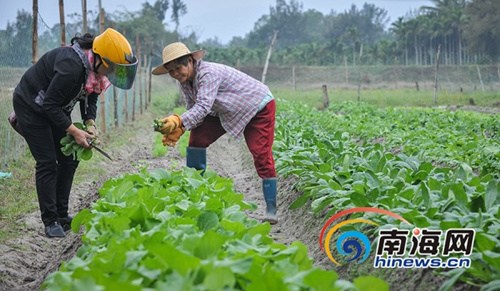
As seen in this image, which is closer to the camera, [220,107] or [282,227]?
[220,107]

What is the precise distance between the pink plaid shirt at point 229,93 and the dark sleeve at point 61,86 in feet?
3.18

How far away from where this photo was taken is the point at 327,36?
102688mm

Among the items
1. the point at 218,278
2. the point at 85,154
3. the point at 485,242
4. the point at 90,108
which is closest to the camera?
the point at 218,278

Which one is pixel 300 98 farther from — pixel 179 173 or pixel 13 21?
pixel 179 173

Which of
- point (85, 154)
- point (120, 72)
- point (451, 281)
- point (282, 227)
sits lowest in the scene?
point (282, 227)

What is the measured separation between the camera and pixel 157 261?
3047 millimetres

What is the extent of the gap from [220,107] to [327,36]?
98.5 meters

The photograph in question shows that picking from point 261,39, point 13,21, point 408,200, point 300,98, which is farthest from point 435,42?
point 408,200

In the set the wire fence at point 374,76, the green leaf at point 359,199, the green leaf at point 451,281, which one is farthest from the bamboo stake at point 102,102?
the wire fence at point 374,76

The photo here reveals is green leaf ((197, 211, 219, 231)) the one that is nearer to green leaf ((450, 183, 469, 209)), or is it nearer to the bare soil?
the bare soil

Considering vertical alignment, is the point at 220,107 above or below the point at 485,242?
above

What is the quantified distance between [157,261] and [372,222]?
1892mm

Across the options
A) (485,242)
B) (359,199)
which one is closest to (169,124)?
(359,199)

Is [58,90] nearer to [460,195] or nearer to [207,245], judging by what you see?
[207,245]
